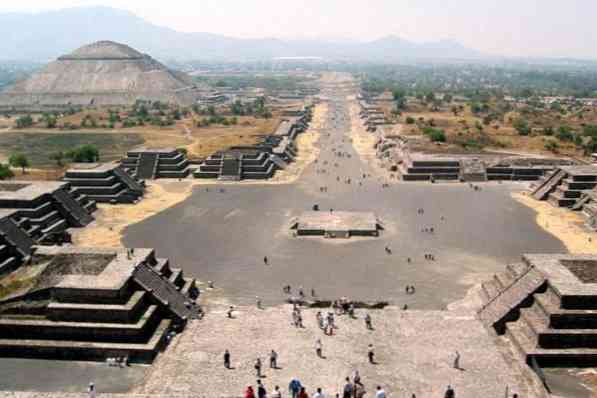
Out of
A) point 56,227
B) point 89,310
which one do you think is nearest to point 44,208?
point 56,227

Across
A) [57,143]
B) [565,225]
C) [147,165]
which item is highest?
[565,225]

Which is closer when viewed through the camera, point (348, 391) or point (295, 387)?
point (348, 391)

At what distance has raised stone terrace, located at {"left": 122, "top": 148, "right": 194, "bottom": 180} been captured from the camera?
65562mm

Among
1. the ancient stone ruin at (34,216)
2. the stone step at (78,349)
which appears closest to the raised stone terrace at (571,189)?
the stone step at (78,349)

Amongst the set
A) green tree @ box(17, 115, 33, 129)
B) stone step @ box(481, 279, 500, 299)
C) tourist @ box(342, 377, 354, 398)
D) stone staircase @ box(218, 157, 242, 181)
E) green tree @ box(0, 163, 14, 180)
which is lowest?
green tree @ box(17, 115, 33, 129)

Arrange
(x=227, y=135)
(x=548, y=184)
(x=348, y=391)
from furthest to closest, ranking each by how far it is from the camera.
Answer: (x=227, y=135) < (x=548, y=184) < (x=348, y=391)

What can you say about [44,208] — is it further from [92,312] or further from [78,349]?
[78,349]

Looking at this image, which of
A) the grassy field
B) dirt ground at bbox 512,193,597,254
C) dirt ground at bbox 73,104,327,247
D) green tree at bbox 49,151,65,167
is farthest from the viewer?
the grassy field

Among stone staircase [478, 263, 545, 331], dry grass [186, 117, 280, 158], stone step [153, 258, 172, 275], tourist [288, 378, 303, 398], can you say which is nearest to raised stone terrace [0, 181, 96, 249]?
stone step [153, 258, 172, 275]

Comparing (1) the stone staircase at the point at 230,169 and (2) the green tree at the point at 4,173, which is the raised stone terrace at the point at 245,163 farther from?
(2) the green tree at the point at 4,173

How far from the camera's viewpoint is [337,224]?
151ft

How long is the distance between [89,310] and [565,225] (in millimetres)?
38301

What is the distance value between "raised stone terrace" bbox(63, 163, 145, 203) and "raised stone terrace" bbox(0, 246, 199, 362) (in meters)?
24.9

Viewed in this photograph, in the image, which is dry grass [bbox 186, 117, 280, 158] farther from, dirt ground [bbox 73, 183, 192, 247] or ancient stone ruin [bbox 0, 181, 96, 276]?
ancient stone ruin [bbox 0, 181, 96, 276]
